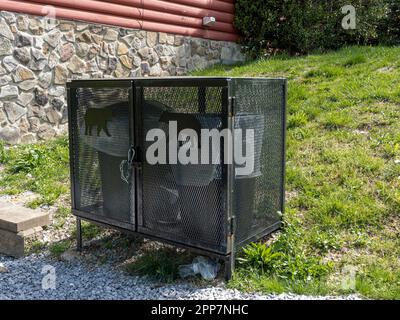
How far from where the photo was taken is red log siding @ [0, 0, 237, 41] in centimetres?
650

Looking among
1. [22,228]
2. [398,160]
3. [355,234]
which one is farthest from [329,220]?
[22,228]

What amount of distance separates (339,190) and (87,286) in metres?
2.20

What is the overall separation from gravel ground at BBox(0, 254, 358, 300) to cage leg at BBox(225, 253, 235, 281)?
8 cm

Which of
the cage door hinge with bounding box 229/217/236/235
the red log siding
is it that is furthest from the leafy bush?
the cage door hinge with bounding box 229/217/236/235

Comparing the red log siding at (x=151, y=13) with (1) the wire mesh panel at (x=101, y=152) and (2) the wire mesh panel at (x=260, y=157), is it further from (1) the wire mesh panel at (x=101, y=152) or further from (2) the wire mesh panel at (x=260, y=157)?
(2) the wire mesh panel at (x=260, y=157)

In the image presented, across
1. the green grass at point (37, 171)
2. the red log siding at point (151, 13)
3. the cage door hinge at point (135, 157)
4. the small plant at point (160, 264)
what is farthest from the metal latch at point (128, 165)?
the red log siding at point (151, 13)

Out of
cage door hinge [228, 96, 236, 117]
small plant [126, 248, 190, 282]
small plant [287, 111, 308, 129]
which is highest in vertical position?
cage door hinge [228, 96, 236, 117]

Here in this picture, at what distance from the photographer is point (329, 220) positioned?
374 cm

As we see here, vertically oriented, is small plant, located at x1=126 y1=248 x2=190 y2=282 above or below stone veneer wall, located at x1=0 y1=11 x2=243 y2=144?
below

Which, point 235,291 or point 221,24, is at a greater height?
point 221,24

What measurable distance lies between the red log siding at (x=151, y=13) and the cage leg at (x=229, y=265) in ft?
14.9

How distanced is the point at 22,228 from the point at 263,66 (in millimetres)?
5112

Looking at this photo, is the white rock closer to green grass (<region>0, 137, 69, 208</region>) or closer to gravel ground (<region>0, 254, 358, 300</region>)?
green grass (<region>0, 137, 69, 208</region>)

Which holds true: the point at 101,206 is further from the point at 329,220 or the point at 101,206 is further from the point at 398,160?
the point at 398,160
